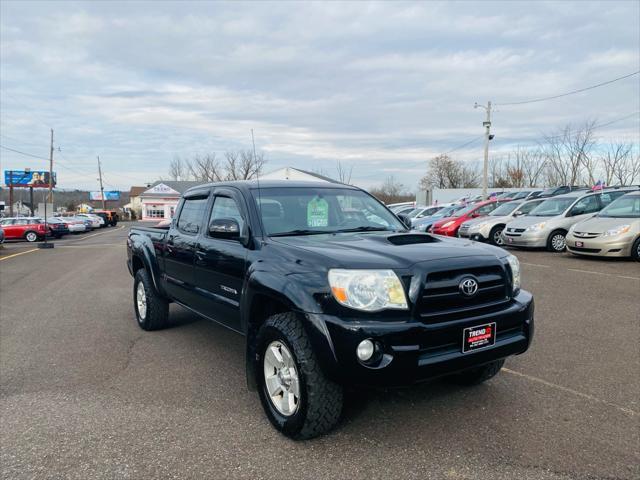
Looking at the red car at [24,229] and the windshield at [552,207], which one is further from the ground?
the windshield at [552,207]

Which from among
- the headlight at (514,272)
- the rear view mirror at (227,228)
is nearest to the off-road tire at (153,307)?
the rear view mirror at (227,228)

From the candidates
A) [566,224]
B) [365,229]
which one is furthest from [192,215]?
[566,224]

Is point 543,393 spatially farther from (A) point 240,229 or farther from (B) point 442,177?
(B) point 442,177

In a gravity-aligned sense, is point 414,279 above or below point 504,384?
above

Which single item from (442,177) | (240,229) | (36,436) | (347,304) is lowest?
(36,436)

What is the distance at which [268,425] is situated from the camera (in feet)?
11.1

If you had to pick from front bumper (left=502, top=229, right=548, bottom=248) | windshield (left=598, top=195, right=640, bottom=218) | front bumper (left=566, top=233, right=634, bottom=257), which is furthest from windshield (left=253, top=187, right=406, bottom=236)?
front bumper (left=502, top=229, right=548, bottom=248)

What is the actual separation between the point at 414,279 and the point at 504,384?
178cm

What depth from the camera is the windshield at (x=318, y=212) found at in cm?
393

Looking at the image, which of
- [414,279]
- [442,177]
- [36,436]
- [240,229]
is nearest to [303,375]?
[414,279]

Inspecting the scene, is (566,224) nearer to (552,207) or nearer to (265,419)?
(552,207)

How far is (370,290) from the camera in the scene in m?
2.86

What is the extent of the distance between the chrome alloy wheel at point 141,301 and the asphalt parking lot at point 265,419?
0.28 m

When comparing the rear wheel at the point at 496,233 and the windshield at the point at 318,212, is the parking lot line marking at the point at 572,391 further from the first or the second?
the rear wheel at the point at 496,233
